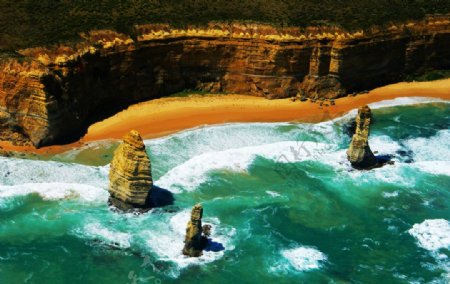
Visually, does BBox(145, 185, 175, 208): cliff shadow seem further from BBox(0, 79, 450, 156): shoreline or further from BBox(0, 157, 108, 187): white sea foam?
BBox(0, 79, 450, 156): shoreline

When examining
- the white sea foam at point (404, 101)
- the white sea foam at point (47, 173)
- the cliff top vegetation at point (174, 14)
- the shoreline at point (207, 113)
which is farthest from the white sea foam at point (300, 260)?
the cliff top vegetation at point (174, 14)

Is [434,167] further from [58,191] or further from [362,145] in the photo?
[58,191]

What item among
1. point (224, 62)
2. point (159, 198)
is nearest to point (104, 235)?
point (159, 198)

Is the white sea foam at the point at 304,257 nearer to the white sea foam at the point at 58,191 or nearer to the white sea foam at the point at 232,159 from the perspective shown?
the white sea foam at the point at 232,159

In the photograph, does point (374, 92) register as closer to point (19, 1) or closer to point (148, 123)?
point (148, 123)

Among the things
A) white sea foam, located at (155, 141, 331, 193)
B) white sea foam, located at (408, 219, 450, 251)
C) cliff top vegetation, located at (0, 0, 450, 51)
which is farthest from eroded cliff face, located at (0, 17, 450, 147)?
white sea foam, located at (408, 219, 450, 251)
